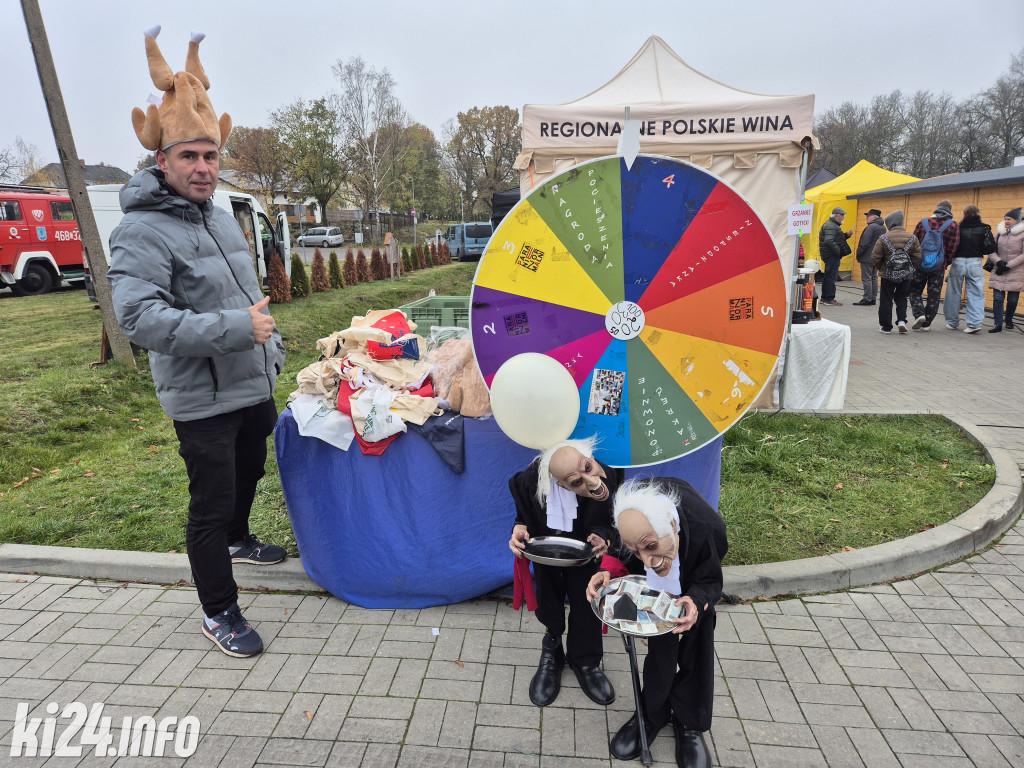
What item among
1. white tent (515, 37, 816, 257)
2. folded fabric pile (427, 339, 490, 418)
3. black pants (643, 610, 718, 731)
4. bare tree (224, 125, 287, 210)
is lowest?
black pants (643, 610, 718, 731)

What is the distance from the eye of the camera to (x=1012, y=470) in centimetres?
436

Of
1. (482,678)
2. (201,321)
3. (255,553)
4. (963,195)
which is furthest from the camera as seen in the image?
(963,195)

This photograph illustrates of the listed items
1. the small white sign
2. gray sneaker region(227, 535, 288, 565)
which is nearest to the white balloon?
gray sneaker region(227, 535, 288, 565)

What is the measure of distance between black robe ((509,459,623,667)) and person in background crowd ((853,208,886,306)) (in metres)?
12.1

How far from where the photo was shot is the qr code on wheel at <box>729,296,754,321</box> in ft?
7.27

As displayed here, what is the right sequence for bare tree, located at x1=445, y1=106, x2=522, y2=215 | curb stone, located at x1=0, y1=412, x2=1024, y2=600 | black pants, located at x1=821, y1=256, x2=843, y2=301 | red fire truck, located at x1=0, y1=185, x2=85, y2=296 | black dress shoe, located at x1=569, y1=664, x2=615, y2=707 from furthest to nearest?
bare tree, located at x1=445, y1=106, x2=522, y2=215 < red fire truck, located at x1=0, y1=185, x2=85, y2=296 < black pants, located at x1=821, y1=256, x2=843, y2=301 < curb stone, located at x1=0, y1=412, x2=1024, y2=600 < black dress shoe, located at x1=569, y1=664, x2=615, y2=707

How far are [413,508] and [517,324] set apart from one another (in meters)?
1.23

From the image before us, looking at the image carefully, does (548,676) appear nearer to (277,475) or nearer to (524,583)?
(524,583)

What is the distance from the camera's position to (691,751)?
7.29 ft

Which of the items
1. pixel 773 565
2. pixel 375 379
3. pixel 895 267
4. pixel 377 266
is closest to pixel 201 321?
pixel 375 379

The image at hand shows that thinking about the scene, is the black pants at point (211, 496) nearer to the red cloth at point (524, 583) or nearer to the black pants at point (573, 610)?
the red cloth at point (524, 583)

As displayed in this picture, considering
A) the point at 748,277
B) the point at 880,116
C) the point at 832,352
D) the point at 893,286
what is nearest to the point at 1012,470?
the point at 832,352

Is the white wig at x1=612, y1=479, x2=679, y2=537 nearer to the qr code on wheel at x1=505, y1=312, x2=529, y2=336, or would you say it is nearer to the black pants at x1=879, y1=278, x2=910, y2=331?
the qr code on wheel at x1=505, y1=312, x2=529, y2=336

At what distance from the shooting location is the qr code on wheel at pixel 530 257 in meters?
2.23
